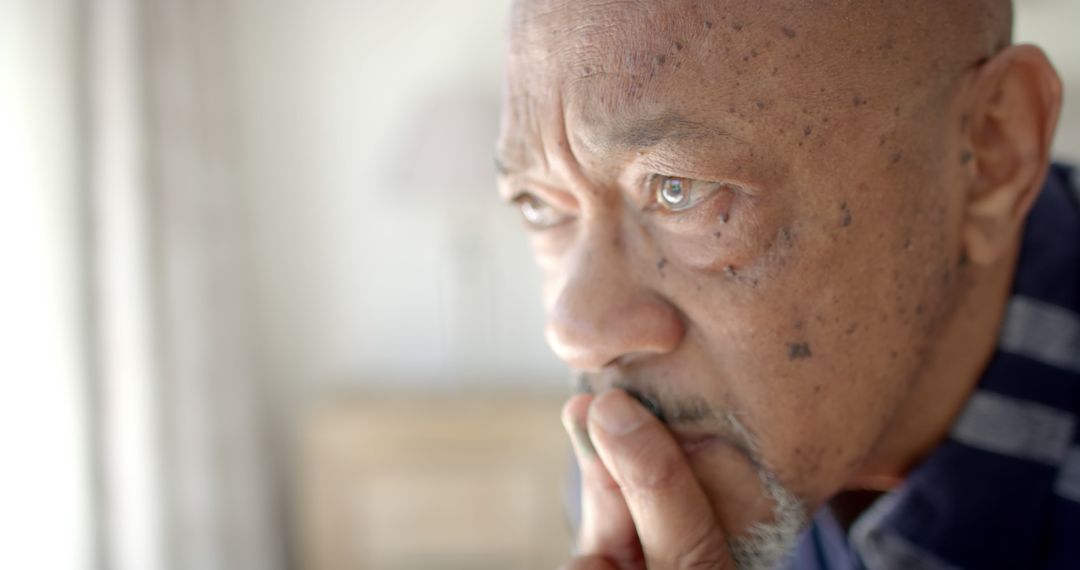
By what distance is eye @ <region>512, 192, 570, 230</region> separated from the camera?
2.71 ft

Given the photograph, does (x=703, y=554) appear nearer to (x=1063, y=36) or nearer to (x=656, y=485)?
(x=656, y=485)

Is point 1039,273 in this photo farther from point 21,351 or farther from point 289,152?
point 289,152

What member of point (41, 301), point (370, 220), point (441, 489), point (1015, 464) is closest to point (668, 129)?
point (1015, 464)

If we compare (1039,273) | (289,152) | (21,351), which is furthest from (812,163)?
(289,152)

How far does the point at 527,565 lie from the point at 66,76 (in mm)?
1925

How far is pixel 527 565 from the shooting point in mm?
2604

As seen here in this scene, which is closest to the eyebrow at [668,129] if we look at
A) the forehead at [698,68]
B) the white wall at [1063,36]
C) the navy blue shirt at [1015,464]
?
the forehead at [698,68]

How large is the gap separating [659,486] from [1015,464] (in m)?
0.43

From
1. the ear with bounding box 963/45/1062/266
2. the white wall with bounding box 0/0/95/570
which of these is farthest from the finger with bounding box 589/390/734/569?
the white wall with bounding box 0/0/95/570

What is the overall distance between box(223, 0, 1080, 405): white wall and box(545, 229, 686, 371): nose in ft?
7.43

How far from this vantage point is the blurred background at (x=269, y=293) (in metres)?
2.08

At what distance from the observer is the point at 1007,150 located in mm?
824

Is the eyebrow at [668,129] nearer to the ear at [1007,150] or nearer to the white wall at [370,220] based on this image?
the ear at [1007,150]

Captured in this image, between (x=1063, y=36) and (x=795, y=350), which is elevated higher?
(x=1063, y=36)
